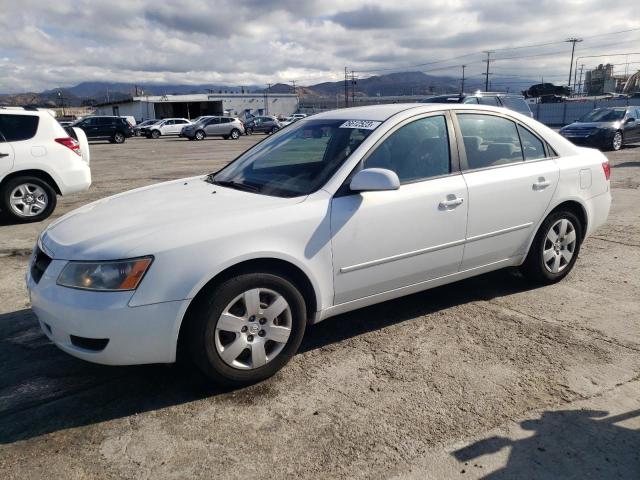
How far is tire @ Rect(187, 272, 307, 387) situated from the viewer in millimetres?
2912

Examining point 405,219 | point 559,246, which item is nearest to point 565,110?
point 559,246

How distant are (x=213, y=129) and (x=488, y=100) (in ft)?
82.0

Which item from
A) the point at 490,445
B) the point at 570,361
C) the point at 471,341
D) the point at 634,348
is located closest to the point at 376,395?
the point at 490,445

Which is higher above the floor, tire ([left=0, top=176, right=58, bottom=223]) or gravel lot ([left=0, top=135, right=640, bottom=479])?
tire ([left=0, top=176, right=58, bottom=223])

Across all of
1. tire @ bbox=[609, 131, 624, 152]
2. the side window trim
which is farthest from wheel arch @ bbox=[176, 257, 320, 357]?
tire @ bbox=[609, 131, 624, 152]

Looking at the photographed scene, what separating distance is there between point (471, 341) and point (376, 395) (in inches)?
39.5

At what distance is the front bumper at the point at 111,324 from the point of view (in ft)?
9.04

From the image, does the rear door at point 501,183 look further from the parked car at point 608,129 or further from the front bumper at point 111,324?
the parked car at point 608,129

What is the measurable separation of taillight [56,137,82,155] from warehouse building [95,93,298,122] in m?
63.2

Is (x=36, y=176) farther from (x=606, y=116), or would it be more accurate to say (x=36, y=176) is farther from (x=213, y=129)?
(x=213, y=129)

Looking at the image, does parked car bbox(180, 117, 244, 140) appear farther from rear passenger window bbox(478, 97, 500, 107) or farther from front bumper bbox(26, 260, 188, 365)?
front bumper bbox(26, 260, 188, 365)

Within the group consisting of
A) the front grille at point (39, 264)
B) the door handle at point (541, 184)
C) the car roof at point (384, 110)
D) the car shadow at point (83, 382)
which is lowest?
A: the car shadow at point (83, 382)

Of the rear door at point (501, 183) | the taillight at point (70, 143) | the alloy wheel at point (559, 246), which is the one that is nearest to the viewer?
the rear door at point (501, 183)

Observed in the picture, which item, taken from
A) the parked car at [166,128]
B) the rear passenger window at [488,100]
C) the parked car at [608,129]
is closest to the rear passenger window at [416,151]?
the rear passenger window at [488,100]
